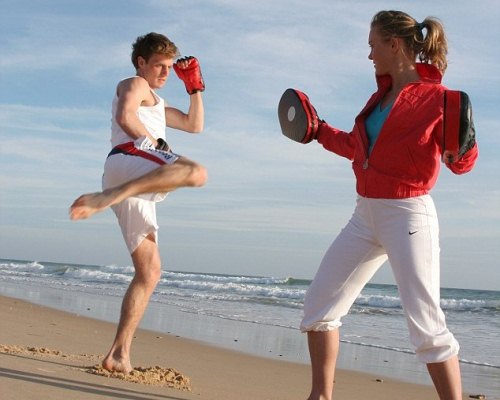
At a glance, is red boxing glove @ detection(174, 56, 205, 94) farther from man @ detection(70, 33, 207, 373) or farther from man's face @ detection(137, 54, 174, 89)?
man's face @ detection(137, 54, 174, 89)

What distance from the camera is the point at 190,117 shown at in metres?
5.02

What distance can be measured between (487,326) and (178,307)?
16.8 feet

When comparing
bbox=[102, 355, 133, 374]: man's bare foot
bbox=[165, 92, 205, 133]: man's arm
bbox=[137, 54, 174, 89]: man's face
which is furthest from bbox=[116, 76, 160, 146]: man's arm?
bbox=[102, 355, 133, 374]: man's bare foot

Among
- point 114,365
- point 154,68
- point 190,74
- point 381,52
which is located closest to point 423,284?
point 381,52

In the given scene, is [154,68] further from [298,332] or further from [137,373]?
[298,332]

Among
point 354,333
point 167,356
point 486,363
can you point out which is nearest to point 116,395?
point 167,356

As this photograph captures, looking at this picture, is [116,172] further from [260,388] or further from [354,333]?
[354,333]

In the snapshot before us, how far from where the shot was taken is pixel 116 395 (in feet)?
12.3

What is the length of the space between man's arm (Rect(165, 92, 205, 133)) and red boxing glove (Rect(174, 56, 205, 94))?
45mm

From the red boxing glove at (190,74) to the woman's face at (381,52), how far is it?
149 cm

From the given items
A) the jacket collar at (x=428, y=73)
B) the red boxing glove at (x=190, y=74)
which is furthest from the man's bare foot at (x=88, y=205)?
the red boxing glove at (x=190, y=74)

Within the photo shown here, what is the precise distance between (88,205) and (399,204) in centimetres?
136

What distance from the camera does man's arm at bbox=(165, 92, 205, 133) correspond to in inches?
194

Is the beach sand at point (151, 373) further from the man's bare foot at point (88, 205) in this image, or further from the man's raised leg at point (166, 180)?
the man's raised leg at point (166, 180)
